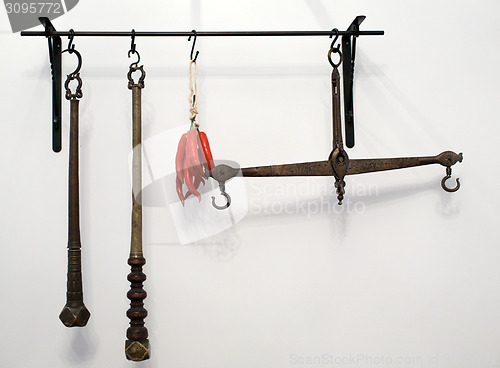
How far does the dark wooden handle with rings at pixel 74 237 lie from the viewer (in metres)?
1.07

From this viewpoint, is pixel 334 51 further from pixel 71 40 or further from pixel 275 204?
pixel 71 40

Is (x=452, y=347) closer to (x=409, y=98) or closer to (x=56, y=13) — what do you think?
(x=409, y=98)

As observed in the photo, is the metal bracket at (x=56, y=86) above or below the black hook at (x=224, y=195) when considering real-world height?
above

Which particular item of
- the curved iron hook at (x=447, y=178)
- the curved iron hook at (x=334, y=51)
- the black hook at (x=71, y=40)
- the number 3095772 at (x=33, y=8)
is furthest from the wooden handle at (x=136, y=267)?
the curved iron hook at (x=447, y=178)

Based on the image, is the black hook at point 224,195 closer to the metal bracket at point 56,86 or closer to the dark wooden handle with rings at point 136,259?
the dark wooden handle with rings at point 136,259

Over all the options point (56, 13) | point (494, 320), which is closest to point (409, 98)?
point (494, 320)

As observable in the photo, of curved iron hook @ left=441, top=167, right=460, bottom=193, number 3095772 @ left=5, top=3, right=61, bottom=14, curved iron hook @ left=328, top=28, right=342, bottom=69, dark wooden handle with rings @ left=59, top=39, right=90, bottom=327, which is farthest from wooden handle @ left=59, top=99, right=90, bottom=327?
curved iron hook @ left=441, top=167, right=460, bottom=193

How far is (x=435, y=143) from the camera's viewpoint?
1226 mm

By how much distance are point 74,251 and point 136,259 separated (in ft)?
0.38

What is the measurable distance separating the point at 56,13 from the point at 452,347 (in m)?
1.06

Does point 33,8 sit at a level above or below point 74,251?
above

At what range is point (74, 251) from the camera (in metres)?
1.09

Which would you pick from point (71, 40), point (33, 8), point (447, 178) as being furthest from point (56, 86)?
point (447, 178)

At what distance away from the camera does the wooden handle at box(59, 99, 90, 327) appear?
1068mm
